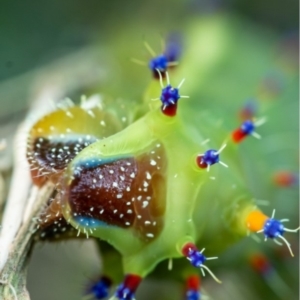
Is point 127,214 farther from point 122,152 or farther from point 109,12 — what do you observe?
point 109,12

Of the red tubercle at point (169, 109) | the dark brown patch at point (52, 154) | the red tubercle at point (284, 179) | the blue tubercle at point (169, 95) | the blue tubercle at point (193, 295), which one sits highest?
the red tubercle at point (284, 179)

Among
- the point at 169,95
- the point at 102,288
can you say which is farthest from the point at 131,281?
the point at 169,95

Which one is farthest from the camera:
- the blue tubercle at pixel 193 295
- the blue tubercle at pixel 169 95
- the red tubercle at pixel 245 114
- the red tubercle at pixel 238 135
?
the red tubercle at pixel 245 114

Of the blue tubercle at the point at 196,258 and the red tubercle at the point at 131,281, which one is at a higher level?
the blue tubercle at the point at 196,258

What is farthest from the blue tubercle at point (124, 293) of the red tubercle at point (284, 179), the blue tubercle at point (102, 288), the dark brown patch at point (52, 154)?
the red tubercle at point (284, 179)

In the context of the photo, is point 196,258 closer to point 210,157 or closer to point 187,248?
point 187,248

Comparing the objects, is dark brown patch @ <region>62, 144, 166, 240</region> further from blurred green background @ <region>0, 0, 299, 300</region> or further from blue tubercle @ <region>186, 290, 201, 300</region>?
blurred green background @ <region>0, 0, 299, 300</region>

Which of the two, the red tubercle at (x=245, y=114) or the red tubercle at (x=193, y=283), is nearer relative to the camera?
the red tubercle at (x=193, y=283)

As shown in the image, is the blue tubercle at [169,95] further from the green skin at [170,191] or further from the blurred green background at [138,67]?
the blurred green background at [138,67]
